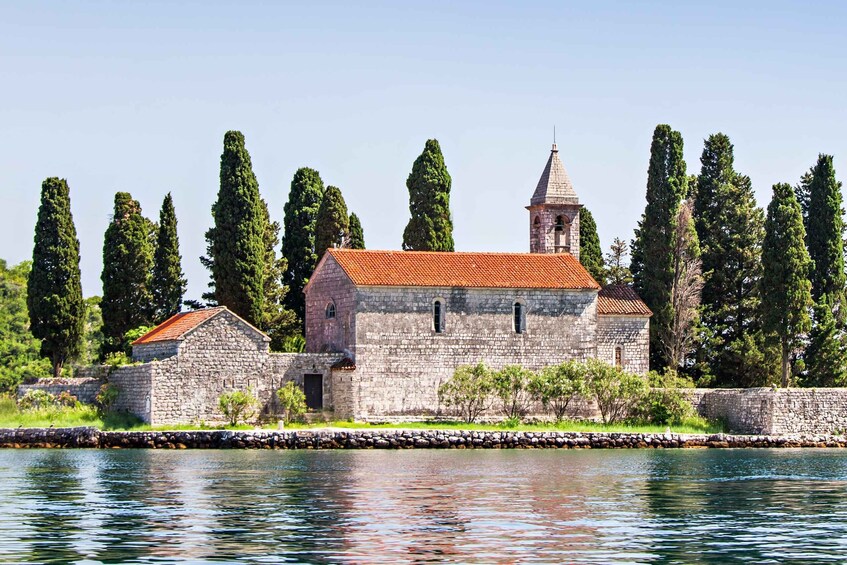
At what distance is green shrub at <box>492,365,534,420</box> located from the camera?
52.3 m

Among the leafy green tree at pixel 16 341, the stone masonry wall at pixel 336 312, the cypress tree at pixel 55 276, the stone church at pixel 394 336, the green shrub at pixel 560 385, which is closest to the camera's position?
the stone church at pixel 394 336

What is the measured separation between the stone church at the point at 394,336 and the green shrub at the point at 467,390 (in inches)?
21.5

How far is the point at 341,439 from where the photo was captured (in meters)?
46.5

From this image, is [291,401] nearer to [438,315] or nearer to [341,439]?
[341,439]

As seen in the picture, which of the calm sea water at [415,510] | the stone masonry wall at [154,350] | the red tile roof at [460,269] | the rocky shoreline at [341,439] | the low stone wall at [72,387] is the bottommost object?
the calm sea water at [415,510]

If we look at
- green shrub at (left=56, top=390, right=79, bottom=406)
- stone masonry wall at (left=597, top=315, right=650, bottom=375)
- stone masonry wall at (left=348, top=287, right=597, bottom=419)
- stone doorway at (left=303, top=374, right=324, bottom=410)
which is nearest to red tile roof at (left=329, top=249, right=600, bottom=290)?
stone masonry wall at (left=348, top=287, right=597, bottom=419)

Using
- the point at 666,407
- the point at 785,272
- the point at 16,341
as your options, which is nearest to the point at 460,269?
→ the point at 666,407

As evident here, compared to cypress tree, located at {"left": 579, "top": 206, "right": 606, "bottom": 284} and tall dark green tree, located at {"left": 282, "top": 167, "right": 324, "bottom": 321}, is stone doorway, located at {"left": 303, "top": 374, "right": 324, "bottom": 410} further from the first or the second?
cypress tree, located at {"left": 579, "top": 206, "right": 606, "bottom": 284}

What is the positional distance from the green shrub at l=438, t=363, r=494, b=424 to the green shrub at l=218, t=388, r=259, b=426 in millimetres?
6458

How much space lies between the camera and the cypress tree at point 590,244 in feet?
209

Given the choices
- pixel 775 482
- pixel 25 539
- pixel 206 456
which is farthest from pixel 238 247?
pixel 25 539

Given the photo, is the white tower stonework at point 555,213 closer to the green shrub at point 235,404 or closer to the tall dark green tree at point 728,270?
the tall dark green tree at point 728,270

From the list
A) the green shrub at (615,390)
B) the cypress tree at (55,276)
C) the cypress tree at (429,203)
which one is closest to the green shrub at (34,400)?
the cypress tree at (55,276)

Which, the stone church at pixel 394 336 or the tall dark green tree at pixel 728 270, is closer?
the stone church at pixel 394 336
